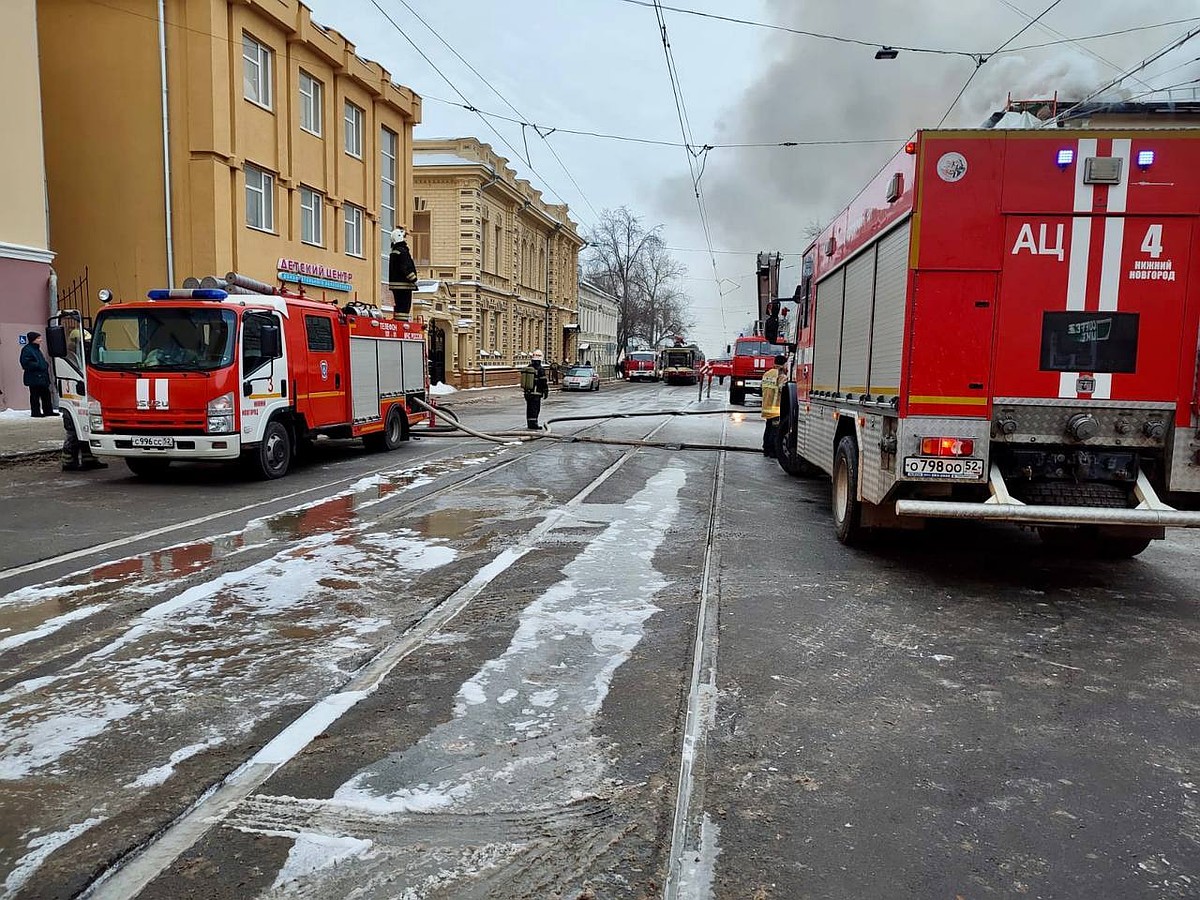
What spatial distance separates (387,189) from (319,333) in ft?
72.8

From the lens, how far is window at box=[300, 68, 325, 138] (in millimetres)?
26453

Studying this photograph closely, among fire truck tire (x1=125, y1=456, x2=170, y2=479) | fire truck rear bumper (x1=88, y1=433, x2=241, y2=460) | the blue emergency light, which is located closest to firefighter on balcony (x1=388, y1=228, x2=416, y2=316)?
fire truck tire (x1=125, y1=456, x2=170, y2=479)

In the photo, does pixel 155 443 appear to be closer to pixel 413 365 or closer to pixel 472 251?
pixel 413 365

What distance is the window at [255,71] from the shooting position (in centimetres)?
2350

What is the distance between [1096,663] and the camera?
4852 millimetres

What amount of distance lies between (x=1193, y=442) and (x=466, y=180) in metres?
42.6

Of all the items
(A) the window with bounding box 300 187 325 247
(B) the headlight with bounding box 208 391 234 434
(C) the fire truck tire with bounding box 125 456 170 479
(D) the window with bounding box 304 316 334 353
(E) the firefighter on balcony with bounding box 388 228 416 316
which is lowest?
(C) the fire truck tire with bounding box 125 456 170 479

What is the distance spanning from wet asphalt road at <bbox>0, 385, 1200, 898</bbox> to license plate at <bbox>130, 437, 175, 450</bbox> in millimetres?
3158

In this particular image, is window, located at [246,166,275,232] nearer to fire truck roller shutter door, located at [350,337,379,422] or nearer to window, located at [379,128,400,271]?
window, located at [379,128,400,271]

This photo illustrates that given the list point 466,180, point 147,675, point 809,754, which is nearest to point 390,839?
→ point 809,754

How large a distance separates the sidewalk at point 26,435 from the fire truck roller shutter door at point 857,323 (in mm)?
11919

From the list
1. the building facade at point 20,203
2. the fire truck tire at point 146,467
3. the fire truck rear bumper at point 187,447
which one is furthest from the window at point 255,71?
the fire truck rear bumper at point 187,447

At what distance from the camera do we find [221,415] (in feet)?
35.5

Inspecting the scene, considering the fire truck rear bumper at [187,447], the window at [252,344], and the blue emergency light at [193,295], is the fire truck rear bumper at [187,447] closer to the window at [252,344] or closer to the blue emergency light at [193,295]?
the window at [252,344]
